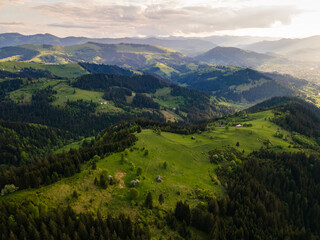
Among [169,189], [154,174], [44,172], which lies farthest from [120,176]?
[44,172]

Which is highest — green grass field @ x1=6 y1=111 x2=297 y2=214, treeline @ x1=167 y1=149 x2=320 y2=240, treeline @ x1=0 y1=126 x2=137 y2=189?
treeline @ x1=0 y1=126 x2=137 y2=189

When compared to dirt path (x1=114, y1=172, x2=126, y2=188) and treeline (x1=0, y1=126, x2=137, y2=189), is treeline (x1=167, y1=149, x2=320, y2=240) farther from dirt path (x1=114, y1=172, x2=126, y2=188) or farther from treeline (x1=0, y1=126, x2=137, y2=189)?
treeline (x1=0, y1=126, x2=137, y2=189)

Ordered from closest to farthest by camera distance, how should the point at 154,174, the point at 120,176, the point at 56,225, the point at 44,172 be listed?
1. the point at 56,225
2. the point at 44,172
3. the point at 120,176
4. the point at 154,174

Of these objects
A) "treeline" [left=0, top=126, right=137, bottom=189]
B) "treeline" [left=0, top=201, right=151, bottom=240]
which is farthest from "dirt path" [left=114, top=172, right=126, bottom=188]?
"treeline" [left=0, top=201, right=151, bottom=240]

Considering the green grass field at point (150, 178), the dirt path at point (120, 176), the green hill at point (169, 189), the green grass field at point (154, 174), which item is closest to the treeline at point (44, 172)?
the green hill at point (169, 189)

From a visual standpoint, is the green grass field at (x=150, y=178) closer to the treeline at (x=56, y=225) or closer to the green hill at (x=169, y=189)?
the green hill at (x=169, y=189)

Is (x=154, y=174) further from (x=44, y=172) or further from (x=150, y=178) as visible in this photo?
(x=44, y=172)
